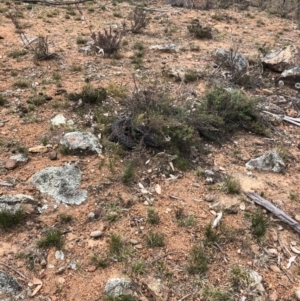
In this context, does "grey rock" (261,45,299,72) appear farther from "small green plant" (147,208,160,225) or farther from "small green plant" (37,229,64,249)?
"small green plant" (37,229,64,249)

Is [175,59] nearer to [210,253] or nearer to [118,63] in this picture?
[118,63]

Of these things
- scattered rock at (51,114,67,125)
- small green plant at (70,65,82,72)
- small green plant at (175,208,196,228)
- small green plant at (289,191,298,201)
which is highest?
scattered rock at (51,114,67,125)

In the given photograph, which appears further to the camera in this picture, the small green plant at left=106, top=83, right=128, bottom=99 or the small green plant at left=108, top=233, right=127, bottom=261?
the small green plant at left=106, top=83, right=128, bottom=99

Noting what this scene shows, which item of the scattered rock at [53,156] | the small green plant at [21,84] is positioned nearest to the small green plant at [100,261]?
the scattered rock at [53,156]

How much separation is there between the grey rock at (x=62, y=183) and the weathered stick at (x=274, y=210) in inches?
65.1

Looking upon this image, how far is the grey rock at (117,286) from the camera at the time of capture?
2719 millimetres

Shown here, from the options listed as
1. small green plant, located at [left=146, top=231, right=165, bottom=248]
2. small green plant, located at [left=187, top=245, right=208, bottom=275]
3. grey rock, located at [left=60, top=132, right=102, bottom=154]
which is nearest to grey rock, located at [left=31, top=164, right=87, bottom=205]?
grey rock, located at [left=60, top=132, right=102, bottom=154]

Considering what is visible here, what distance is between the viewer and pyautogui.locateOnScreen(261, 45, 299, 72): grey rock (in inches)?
255

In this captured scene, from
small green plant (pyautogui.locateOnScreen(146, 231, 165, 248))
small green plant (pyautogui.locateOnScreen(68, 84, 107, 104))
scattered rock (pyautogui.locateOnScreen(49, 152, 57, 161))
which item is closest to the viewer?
small green plant (pyautogui.locateOnScreen(146, 231, 165, 248))

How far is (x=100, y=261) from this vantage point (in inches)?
116

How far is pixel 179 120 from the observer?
4395mm

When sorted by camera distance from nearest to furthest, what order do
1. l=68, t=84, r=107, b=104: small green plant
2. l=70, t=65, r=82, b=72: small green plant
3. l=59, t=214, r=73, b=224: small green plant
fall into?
l=59, t=214, r=73, b=224: small green plant < l=68, t=84, r=107, b=104: small green plant < l=70, t=65, r=82, b=72: small green plant

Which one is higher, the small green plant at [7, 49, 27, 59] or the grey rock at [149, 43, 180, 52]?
the small green plant at [7, 49, 27, 59]

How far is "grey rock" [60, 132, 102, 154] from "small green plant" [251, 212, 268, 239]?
68.5 inches
